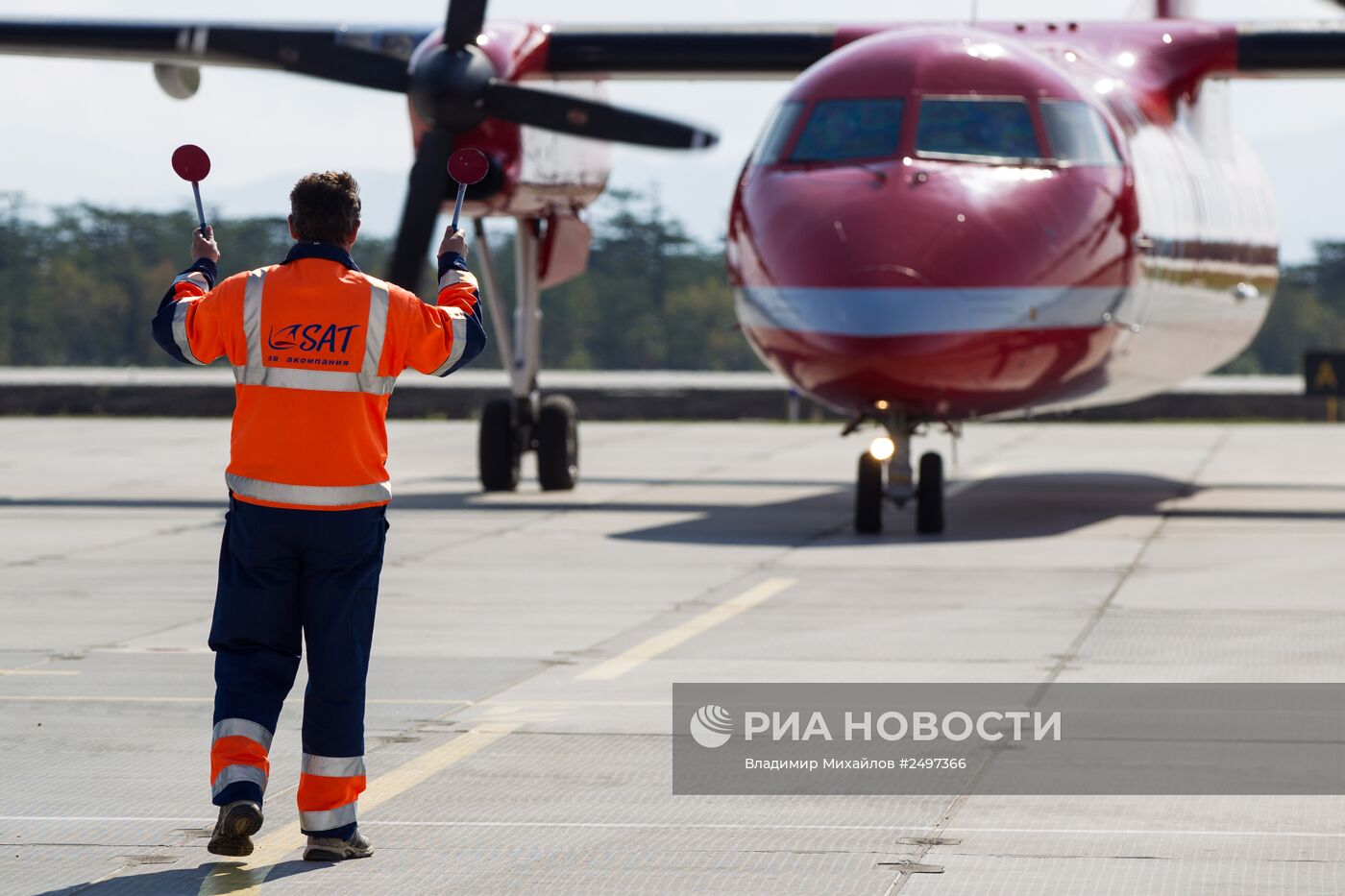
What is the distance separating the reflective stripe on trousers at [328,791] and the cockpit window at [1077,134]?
32.6 feet

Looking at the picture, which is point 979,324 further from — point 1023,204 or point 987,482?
point 987,482

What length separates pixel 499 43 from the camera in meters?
18.6

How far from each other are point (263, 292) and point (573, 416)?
13.2 m

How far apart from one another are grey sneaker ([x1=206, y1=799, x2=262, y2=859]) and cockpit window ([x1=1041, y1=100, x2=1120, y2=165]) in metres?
10.2

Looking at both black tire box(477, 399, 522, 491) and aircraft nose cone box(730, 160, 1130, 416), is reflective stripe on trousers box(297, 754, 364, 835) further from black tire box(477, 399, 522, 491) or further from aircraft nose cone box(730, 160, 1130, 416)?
black tire box(477, 399, 522, 491)

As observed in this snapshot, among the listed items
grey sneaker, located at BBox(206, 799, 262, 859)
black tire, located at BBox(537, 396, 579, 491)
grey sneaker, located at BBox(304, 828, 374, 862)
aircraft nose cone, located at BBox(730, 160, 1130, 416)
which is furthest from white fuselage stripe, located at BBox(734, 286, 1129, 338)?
grey sneaker, located at BBox(206, 799, 262, 859)

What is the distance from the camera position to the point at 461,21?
17781 mm

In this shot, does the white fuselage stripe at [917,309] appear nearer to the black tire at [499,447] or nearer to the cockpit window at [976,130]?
the cockpit window at [976,130]

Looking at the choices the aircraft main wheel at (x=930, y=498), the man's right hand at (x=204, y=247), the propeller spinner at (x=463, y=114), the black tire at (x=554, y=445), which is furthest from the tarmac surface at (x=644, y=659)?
the propeller spinner at (x=463, y=114)

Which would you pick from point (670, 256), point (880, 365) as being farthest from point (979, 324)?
point (670, 256)

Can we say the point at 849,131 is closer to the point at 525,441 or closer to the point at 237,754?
the point at 525,441

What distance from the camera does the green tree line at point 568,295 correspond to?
6600cm

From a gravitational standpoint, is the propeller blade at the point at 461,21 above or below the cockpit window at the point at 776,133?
above

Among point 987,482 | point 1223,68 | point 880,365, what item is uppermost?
point 1223,68
